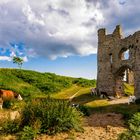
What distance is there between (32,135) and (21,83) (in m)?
36.0

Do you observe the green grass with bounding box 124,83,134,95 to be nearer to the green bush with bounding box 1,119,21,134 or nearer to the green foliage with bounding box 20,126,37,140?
the green bush with bounding box 1,119,21,134

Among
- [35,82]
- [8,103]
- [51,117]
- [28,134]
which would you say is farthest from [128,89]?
[28,134]

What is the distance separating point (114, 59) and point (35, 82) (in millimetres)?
13858

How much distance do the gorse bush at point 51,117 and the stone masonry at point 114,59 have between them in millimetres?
24227

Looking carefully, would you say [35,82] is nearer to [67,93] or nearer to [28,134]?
[67,93]

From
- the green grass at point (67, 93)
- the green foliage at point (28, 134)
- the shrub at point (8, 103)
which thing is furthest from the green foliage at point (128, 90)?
the green foliage at point (28, 134)

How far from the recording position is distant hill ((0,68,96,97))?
159 feet

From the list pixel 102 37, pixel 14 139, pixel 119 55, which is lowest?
pixel 14 139

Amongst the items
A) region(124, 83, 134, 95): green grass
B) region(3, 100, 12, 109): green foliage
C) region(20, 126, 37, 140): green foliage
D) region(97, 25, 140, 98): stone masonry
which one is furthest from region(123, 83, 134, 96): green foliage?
region(20, 126, 37, 140): green foliage

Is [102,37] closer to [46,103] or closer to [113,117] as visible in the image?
[113,117]

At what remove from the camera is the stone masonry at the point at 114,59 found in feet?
136

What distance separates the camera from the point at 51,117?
1717 centimetres

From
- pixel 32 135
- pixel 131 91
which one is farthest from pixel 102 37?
pixel 32 135

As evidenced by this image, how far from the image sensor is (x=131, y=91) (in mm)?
49500
